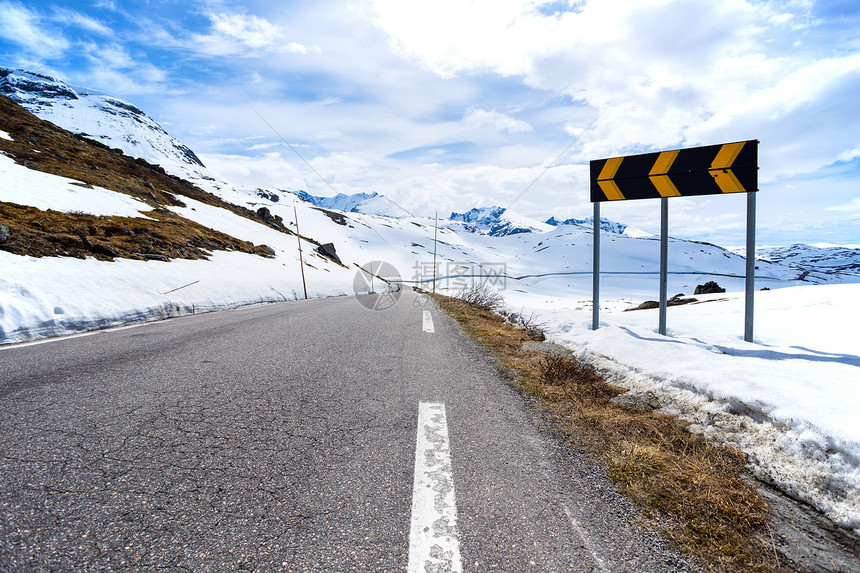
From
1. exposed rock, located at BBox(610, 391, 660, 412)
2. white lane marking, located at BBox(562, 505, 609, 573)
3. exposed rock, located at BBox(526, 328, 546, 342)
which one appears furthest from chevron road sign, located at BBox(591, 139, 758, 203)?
white lane marking, located at BBox(562, 505, 609, 573)

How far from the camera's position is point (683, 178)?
20.4ft

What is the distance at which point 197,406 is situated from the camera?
3.33 meters

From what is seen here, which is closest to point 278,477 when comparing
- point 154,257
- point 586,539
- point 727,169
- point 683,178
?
point 586,539

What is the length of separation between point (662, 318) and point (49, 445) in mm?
7756

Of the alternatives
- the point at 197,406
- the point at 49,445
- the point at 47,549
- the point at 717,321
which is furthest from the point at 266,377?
the point at 717,321

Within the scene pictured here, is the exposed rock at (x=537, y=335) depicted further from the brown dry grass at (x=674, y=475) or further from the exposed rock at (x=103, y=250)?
the exposed rock at (x=103, y=250)

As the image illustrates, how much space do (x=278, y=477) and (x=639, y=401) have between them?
11.2 feet

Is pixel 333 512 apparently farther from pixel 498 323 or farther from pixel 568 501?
pixel 498 323

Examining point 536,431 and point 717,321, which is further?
point 717,321

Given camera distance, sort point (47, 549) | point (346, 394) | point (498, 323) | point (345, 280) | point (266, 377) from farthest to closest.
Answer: point (345, 280) → point (498, 323) → point (266, 377) → point (346, 394) → point (47, 549)

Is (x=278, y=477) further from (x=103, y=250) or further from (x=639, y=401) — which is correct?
(x=103, y=250)

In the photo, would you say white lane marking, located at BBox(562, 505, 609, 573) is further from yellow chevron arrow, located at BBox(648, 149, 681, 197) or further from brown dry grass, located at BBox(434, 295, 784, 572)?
yellow chevron arrow, located at BBox(648, 149, 681, 197)

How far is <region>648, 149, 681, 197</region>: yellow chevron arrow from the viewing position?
6.26 m

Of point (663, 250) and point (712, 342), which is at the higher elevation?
point (663, 250)
